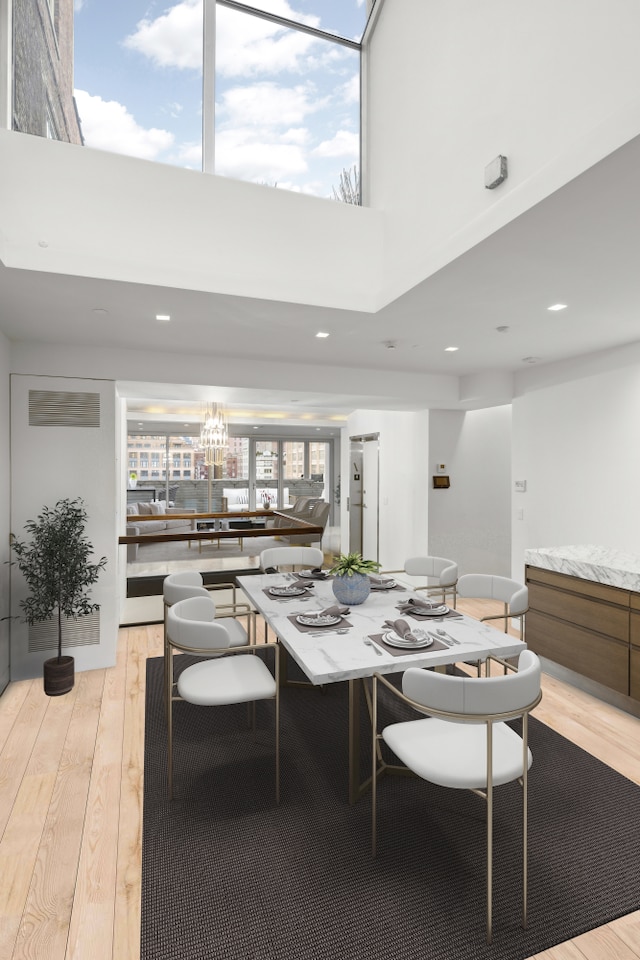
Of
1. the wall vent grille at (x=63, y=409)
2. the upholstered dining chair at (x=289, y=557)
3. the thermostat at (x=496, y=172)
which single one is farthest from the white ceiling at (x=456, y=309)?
the upholstered dining chair at (x=289, y=557)

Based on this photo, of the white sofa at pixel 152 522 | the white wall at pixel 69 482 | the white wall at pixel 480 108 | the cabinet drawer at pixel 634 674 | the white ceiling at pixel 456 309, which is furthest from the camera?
the white sofa at pixel 152 522

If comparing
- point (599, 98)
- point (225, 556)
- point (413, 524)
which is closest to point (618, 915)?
point (599, 98)

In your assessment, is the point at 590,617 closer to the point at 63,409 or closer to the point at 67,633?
the point at 67,633

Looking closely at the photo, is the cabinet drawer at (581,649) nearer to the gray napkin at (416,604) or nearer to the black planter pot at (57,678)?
the gray napkin at (416,604)

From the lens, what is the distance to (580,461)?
14.3 feet

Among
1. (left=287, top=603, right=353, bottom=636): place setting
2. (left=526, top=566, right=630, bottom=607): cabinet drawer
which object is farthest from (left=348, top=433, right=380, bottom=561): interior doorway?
(left=287, top=603, right=353, bottom=636): place setting

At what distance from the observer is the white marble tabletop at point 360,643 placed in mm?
2129

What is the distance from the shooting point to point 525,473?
5012 millimetres

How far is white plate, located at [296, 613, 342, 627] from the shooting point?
262 cm

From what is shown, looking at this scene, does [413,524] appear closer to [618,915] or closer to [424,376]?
[424,376]

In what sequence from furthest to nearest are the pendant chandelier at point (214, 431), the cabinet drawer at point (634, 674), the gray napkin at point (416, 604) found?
1. the pendant chandelier at point (214, 431)
2. the cabinet drawer at point (634, 674)
3. the gray napkin at point (416, 604)

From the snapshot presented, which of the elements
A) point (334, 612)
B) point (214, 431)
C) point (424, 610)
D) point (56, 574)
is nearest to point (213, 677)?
point (334, 612)

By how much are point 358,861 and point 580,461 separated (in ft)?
11.5

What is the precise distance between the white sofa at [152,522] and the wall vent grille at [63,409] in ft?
7.83
